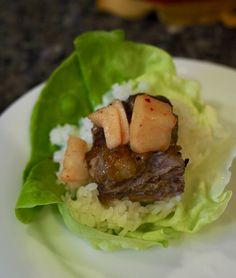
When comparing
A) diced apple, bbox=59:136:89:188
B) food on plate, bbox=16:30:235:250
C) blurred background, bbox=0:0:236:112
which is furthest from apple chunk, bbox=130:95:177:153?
blurred background, bbox=0:0:236:112

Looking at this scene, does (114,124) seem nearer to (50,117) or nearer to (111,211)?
(111,211)

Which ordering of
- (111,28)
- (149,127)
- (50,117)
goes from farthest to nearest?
(111,28), (50,117), (149,127)

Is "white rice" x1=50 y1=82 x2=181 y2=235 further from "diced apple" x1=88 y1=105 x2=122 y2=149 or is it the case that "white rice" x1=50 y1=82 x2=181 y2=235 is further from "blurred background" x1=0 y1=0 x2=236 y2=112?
"blurred background" x1=0 y1=0 x2=236 y2=112

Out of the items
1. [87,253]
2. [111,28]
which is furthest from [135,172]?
[111,28]

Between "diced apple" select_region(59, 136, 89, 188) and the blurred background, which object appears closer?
"diced apple" select_region(59, 136, 89, 188)

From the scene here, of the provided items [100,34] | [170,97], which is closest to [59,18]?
[100,34]

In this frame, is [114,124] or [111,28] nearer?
[114,124]

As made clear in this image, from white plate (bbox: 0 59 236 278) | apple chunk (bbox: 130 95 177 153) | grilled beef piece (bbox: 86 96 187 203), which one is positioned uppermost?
apple chunk (bbox: 130 95 177 153)

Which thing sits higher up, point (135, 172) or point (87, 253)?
point (135, 172)
